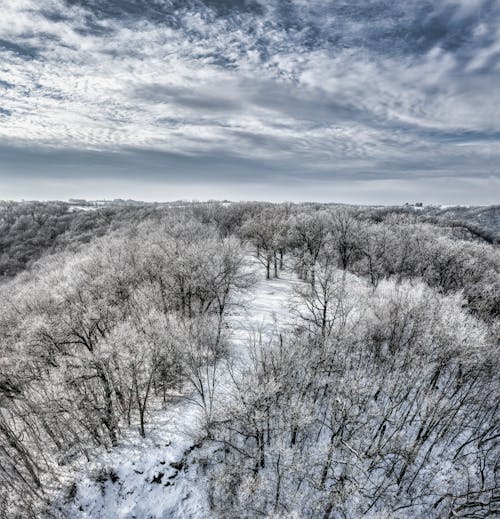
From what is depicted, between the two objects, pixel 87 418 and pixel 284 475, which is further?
pixel 87 418

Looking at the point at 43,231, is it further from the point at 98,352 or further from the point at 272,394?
the point at 272,394

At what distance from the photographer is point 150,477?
18047 mm

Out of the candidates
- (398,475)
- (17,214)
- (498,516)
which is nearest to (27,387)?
(398,475)

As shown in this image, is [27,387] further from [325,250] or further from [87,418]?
[325,250]

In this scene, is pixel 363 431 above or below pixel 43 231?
below

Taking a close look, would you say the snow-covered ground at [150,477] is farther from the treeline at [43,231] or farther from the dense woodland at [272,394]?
the treeline at [43,231]

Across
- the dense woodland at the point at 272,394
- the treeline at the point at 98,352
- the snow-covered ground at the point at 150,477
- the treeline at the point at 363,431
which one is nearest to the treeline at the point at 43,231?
the treeline at the point at 98,352

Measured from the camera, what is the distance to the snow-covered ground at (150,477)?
17.0 metres

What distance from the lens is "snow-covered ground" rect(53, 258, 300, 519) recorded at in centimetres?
1703

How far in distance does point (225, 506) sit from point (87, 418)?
1052 cm

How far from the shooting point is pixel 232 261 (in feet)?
112

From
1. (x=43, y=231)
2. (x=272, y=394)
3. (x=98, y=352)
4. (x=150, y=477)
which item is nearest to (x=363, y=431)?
(x=272, y=394)

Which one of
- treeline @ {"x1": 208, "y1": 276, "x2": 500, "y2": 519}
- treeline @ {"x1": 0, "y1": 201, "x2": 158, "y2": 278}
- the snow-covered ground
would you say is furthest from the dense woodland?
treeline @ {"x1": 0, "y1": 201, "x2": 158, "y2": 278}

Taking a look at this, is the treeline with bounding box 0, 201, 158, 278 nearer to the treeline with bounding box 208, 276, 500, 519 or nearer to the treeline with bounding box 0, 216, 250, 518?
the treeline with bounding box 0, 216, 250, 518
